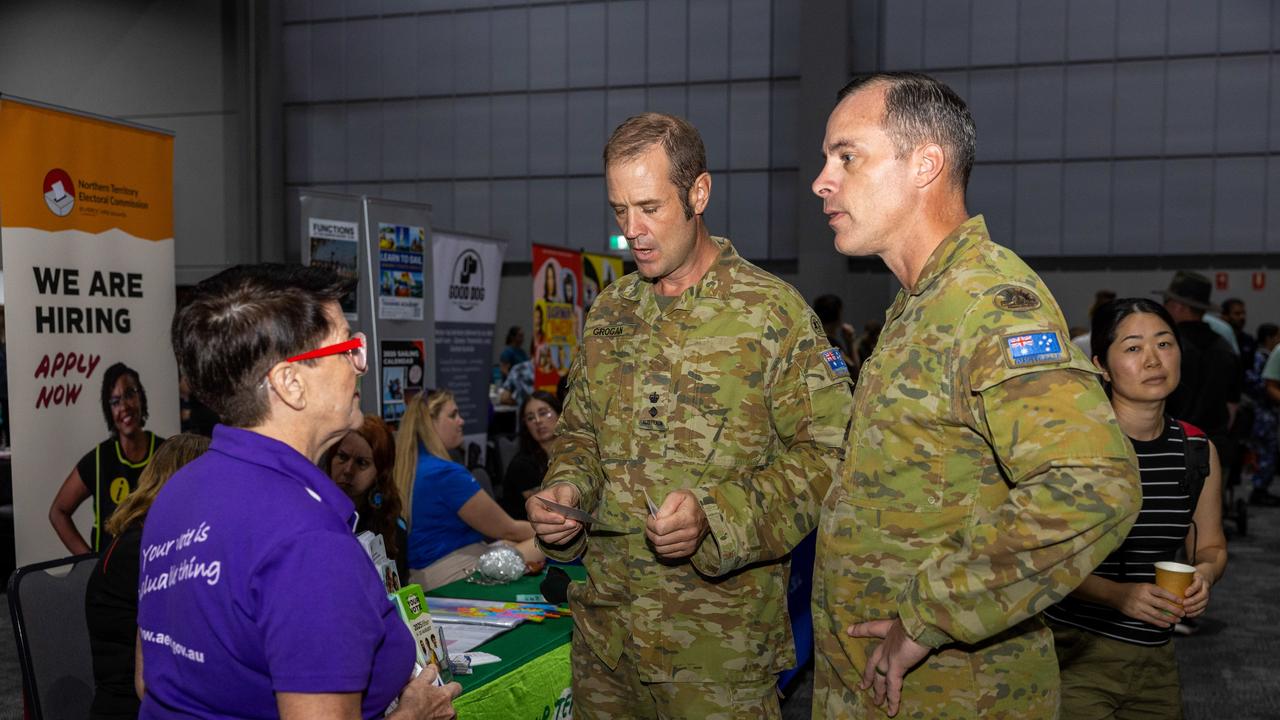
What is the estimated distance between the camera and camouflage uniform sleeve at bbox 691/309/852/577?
1.78 m

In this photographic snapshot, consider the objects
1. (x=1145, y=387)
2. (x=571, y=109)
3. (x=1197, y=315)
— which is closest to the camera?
(x=1145, y=387)

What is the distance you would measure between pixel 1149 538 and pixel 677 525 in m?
1.26

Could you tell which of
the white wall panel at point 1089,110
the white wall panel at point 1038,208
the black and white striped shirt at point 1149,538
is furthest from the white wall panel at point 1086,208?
the black and white striped shirt at point 1149,538

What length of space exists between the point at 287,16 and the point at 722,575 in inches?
552

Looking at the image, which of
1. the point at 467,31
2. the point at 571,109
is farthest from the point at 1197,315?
the point at 467,31

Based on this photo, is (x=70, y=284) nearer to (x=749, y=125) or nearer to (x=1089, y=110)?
(x=749, y=125)

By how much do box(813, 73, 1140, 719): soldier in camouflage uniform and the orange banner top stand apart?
3441mm

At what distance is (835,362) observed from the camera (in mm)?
1956

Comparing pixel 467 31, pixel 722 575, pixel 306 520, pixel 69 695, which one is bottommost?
pixel 69 695

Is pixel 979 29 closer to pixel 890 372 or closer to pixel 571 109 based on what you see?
pixel 571 109

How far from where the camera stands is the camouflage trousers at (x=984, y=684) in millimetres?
1390

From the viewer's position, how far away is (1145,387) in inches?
92.5

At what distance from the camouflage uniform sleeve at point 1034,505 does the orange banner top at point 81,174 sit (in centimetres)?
373

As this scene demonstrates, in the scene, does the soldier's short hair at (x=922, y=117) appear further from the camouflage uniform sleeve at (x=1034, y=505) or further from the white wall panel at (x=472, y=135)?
the white wall panel at (x=472, y=135)
